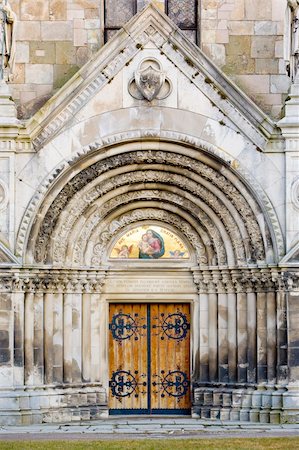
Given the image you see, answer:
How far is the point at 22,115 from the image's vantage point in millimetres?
22359

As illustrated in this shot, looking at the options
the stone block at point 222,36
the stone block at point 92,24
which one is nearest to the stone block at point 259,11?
the stone block at point 222,36

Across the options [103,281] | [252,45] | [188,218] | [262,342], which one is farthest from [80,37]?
[262,342]

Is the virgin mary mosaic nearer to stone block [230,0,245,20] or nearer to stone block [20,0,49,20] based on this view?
stone block [230,0,245,20]

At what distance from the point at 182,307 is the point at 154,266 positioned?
2.82ft

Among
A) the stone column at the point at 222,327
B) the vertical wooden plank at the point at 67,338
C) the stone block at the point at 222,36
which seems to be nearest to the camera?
the vertical wooden plank at the point at 67,338

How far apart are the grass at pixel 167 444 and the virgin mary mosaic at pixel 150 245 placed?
4.17 m

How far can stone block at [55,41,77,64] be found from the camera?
22.5 m

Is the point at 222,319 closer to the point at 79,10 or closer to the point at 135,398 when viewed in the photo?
the point at 135,398

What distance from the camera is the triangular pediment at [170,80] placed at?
21078 millimetres

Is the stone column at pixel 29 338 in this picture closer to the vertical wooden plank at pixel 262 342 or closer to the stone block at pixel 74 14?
the vertical wooden plank at pixel 262 342

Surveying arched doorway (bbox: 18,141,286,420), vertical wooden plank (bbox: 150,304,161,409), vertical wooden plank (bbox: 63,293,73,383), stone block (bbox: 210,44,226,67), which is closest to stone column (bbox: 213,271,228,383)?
arched doorway (bbox: 18,141,286,420)

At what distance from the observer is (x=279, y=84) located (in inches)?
886

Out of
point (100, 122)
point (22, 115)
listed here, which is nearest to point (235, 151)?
point (100, 122)

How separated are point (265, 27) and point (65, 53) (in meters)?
3.32
